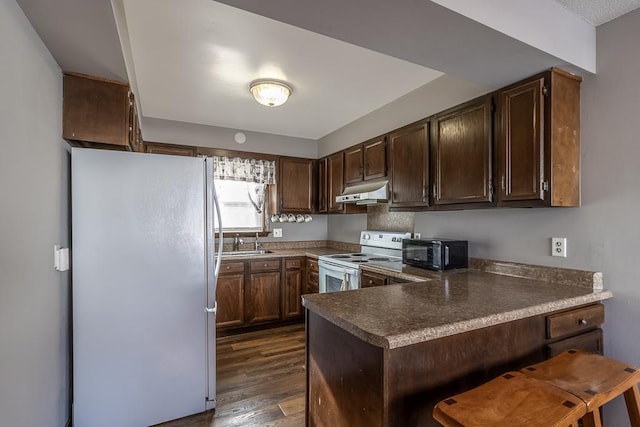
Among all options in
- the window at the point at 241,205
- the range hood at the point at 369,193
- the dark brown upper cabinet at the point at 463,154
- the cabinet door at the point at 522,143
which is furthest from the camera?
the window at the point at 241,205

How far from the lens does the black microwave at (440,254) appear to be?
7.63ft

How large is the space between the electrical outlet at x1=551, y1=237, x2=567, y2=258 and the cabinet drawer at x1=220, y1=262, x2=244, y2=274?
113 inches

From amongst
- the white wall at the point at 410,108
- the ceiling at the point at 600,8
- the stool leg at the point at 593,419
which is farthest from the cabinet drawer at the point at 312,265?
the ceiling at the point at 600,8

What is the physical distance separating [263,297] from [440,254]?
218cm

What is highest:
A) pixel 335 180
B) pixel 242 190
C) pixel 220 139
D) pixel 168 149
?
pixel 220 139

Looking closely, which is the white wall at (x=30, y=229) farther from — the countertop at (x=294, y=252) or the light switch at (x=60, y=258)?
the countertop at (x=294, y=252)

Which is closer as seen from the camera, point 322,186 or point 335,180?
point 335,180

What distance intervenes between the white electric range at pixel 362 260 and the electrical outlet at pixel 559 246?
1.08 m

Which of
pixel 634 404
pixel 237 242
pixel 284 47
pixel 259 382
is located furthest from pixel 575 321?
pixel 237 242

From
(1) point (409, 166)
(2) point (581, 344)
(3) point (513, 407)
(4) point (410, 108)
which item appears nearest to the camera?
(3) point (513, 407)

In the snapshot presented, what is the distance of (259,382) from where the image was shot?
251 centimetres

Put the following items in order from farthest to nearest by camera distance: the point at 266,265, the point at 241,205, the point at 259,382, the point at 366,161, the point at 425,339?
the point at 241,205
the point at 266,265
the point at 366,161
the point at 259,382
the point at 425,339

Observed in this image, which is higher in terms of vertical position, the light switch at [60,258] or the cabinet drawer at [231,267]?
the light switch at [60,258]

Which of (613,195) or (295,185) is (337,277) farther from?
(613,195)
